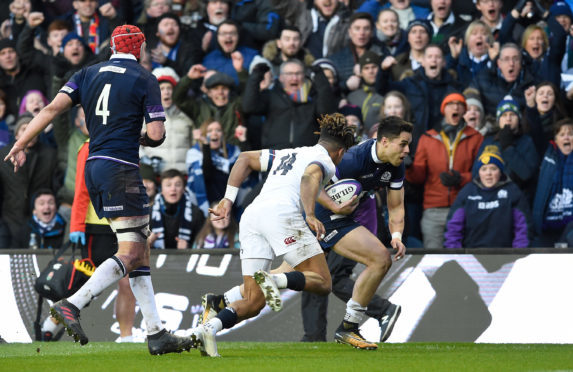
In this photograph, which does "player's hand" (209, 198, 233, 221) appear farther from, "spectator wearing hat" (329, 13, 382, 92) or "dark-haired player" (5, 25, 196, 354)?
"spectator wearing hat" (329, 13, 382, 92)

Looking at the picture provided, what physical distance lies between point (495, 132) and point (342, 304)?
10.2ft

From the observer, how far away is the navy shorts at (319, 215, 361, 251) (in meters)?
9.43

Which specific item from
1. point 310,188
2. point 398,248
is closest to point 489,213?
point 398,248

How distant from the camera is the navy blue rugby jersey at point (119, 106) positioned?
7.92m

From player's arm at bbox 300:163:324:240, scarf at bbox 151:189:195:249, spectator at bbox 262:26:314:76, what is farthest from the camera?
spectator at bbox 262:26:314:76

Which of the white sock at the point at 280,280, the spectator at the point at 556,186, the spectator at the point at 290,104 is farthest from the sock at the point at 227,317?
the spectator at the point at 556,186

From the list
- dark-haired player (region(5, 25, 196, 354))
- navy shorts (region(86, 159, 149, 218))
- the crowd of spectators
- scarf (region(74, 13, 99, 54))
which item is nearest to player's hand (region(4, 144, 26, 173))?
dark-haired player (region(5, 25, 196, 354))

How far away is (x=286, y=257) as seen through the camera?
8352mm

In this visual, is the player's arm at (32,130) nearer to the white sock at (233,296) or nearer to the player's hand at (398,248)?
the white sock at (233,296)

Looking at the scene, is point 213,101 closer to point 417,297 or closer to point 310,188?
point 417,297

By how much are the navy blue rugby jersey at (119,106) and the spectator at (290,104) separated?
204 inches

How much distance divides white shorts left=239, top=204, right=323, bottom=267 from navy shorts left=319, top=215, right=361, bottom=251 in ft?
3.39

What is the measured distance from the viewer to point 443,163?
41.4ft

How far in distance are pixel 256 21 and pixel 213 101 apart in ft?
6.31
